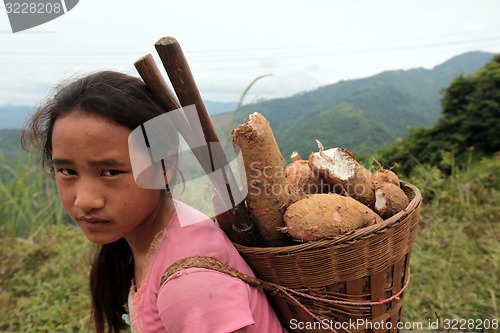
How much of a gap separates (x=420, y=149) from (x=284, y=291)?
20.0 ft

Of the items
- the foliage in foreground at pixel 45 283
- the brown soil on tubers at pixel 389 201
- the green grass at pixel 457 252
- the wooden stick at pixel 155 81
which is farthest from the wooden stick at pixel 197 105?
the green grass at pixel 457 252

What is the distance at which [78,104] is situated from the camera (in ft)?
3.28

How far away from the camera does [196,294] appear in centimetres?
88

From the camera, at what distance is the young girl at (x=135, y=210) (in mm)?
889

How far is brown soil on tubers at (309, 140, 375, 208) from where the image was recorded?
1208 mm

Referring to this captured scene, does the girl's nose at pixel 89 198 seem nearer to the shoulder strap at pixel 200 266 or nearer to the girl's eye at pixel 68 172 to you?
the girl's eye at pixel 68 172

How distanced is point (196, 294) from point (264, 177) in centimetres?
34

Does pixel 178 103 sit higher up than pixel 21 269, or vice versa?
pixel 178 103

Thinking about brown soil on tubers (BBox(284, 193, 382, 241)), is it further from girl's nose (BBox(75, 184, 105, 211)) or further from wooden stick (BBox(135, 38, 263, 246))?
girl's nose (BBox(75, 184, 105, 211))

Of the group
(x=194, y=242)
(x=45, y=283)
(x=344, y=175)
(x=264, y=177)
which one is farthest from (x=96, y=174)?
(x=45, y=283)

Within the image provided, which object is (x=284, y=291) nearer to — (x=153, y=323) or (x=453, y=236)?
(x=153, y=323)

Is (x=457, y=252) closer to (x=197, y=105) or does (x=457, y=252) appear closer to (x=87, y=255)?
(x=197, y=105)

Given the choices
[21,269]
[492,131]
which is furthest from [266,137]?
[492,131]

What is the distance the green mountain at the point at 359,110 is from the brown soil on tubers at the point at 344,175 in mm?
87
